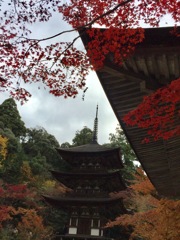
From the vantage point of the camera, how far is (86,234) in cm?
1997

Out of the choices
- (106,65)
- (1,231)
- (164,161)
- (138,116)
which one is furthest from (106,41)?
(1,231)

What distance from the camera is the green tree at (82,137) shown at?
1880 inches

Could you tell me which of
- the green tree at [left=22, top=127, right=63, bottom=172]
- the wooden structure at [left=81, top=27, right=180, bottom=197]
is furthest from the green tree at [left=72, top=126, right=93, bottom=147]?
the wooden structure at [left=81, top=27, right=180, bottom=197]

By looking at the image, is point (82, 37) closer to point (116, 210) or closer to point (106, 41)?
point (106, 41)

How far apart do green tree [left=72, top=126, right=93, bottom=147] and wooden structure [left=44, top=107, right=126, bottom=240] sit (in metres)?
24.3

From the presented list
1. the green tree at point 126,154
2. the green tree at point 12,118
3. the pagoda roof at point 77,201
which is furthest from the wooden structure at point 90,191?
the green tree at point 12,118

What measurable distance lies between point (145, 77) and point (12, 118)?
4204 cm

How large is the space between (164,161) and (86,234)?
14.8 meters

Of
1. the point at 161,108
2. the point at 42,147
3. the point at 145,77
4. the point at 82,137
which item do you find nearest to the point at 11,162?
the point at 42,147

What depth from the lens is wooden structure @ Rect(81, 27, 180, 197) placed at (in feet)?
11.2

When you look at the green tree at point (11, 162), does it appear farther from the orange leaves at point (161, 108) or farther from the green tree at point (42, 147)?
the orange leaves at point (161, 108)

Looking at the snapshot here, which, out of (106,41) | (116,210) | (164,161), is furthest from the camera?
(116,210)

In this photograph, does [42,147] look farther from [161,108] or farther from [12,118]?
[161,108]

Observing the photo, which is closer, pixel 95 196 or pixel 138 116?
pixel 138 116
